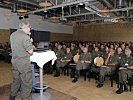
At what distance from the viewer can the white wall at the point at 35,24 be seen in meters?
10.0

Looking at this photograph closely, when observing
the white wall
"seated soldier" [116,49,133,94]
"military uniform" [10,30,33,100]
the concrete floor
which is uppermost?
the white wall

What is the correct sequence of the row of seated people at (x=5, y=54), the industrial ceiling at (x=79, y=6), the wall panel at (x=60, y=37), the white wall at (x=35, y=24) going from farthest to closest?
the wall panel at (x=60, y=37)
the white wall at (x=35, y=24)
the row of seated people at (x=5, y=54)
the industrial ceiling at (x=79, y=6)

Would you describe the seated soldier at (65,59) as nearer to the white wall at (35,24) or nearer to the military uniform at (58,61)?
the military uniform at (58,61)

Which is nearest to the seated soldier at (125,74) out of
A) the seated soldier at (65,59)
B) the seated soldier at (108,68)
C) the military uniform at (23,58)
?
Result: the seated soldier at (108,68)

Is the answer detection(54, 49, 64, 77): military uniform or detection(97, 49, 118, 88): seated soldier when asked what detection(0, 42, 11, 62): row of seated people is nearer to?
detection(54, 49, 64, 77): military uniform

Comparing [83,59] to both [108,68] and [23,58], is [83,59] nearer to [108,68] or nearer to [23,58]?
[108,68]

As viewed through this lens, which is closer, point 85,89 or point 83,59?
point 85,89

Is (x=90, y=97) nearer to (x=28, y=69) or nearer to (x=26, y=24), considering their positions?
(x=28, y=69)

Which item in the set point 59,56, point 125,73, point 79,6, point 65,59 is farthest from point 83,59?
point 79,6

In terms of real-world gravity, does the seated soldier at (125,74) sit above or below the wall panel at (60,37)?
below

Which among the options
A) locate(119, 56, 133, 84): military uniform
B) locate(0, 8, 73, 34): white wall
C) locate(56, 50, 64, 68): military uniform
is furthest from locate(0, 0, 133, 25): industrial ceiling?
locate(119, 56, 133, 84): military uniform

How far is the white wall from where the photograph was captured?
10.0 m

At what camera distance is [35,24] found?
39.8ft

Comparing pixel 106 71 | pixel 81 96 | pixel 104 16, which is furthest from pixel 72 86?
pixel 104 16
